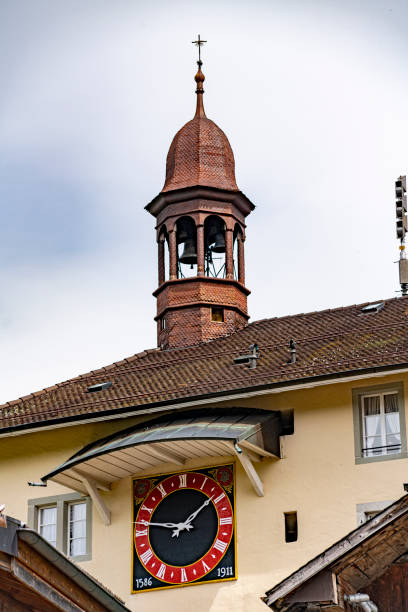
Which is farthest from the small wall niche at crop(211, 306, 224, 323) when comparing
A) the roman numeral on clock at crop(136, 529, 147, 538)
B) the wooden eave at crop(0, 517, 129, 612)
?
the wooden eave at crop(0, 517, 129, 612)

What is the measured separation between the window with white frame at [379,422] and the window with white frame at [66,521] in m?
5.70

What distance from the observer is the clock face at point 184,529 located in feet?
85.7

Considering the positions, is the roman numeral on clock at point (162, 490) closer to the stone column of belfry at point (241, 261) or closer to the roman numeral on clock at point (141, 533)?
the roman numeral on clock at point (141, 533)

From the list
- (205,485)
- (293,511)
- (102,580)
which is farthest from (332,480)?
(102,580)

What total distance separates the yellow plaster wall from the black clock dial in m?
0.55

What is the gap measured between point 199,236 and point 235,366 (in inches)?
243

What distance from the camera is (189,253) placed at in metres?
34.0

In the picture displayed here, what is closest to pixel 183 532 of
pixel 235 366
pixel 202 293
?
pixel 235 366

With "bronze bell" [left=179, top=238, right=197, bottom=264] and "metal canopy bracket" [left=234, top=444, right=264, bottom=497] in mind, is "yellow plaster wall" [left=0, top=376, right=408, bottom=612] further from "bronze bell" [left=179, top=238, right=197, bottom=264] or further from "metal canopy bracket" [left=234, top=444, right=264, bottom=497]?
"bronze bell" [left=179, top=238, right=197, bottom=264]

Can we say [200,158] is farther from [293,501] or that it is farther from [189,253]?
[293,501]

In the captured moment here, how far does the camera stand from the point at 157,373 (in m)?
29.5

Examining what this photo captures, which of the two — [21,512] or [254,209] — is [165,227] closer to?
[254,209]

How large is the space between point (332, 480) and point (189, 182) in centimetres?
1114

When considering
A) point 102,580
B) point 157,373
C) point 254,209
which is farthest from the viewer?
point 254,209
